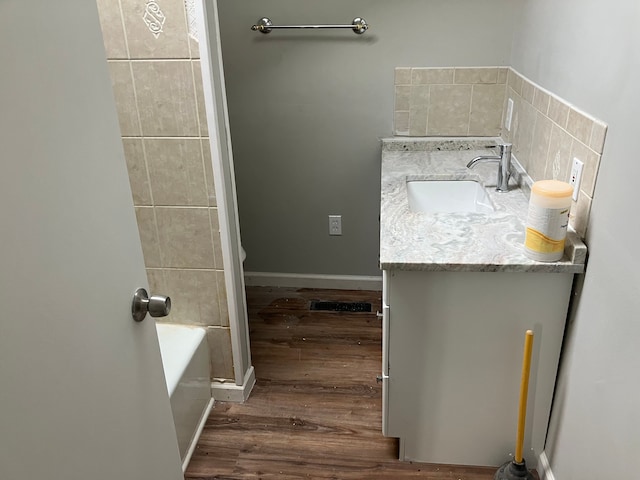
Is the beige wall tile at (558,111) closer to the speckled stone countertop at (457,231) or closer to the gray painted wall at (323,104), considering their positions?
the speckled stone countertop at (457,231)

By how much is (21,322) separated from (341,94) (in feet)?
6.73

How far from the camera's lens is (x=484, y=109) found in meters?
Result: 2.48

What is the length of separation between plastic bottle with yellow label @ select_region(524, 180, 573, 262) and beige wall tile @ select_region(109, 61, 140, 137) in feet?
4.21

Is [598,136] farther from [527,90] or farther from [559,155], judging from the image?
[527,90]

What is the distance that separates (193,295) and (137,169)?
52cm

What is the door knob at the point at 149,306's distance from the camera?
1019 millimetres

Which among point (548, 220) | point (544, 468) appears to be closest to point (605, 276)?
point (548, 220)

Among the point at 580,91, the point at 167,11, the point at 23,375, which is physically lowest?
the point at 23,375

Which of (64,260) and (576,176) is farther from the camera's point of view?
(576,176)

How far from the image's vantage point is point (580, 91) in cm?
149

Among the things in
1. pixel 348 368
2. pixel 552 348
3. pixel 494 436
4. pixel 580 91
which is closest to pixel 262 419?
pixel 348 368

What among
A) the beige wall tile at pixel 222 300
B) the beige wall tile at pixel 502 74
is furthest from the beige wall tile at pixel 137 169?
the beige wall tile at pixel 502 74

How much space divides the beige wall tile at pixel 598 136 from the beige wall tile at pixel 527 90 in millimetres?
630

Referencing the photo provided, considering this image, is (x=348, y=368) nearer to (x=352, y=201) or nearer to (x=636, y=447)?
(x=352, y=201)
